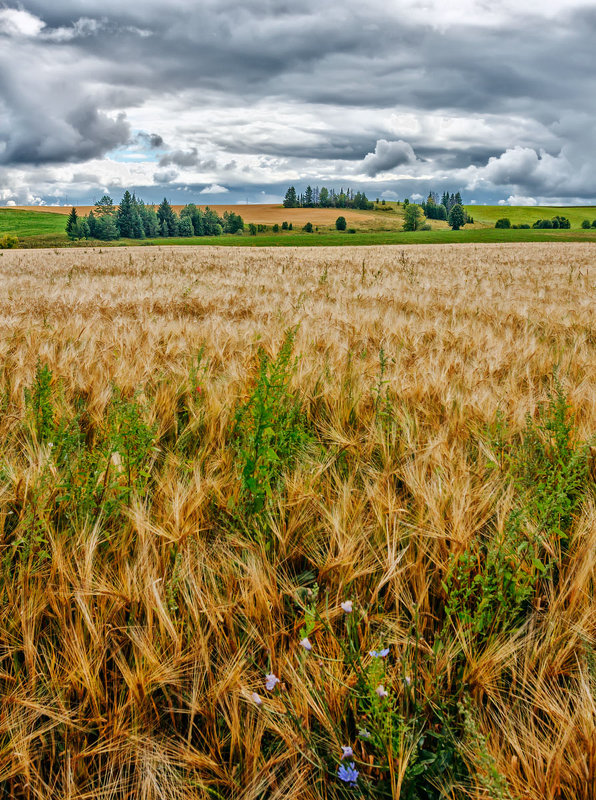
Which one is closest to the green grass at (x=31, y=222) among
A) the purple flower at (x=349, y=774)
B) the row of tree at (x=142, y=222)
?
the row of tree at (x=142, y=222)

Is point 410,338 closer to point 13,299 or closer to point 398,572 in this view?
point 398,572

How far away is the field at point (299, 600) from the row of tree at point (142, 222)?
120309 millimetres

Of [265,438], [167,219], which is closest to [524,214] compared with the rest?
[167,219]

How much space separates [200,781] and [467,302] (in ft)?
23.2

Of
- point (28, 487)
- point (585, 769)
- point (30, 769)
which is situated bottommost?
point (30, 769)

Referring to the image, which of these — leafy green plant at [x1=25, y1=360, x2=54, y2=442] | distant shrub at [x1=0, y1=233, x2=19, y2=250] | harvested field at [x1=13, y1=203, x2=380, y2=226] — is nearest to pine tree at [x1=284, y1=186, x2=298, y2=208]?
harvested field at [x1=13, y1=203, x2=380, y2=226]

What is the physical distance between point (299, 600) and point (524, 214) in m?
188

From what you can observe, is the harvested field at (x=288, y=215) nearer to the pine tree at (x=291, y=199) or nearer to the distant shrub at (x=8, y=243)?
the pine tree at (x=291, y=199)

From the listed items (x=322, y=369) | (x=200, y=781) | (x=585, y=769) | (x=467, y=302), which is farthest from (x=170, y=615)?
(x=467, y=302)

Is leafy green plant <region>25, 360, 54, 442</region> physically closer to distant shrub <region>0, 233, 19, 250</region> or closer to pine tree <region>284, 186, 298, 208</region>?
distant shrub <region>0, 233, 19, 250</region>

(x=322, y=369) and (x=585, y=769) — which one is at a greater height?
(x=322, y=369)

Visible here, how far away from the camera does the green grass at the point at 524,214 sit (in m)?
149

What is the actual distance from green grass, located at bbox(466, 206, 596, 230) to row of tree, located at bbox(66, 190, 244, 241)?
85606 millimetres

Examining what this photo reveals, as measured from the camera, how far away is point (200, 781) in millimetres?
1020
